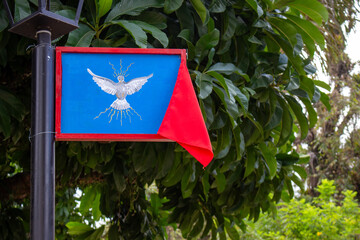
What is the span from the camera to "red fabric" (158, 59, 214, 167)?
174 centimetres

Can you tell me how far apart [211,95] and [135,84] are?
1.04 m

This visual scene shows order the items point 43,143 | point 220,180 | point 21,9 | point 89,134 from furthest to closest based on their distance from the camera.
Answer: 1. point 220,180
2. point 21,9
3. point 89,134
4. point 43,143

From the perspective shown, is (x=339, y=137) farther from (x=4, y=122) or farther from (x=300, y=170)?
(x=4, y=122)

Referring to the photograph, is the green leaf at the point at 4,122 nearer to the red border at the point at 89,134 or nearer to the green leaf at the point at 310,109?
the red border at the point at 89,134

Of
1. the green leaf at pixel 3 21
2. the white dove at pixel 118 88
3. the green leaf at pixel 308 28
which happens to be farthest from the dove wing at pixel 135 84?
the green leaf at pixel 308 28

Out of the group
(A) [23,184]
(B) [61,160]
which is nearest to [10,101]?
(B) [61,160]

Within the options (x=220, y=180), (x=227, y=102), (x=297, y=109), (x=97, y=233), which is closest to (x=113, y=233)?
(x=97, y=233)

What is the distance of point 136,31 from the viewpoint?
7.32ft

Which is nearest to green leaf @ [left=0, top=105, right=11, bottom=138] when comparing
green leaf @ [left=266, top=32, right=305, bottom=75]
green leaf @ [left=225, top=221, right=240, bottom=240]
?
green leaf @ [left=266, top=32, right=305, bottom=75]

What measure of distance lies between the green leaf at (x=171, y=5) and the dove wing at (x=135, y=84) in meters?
0.65

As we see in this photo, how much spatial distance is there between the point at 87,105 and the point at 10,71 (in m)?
Answer: 1.57

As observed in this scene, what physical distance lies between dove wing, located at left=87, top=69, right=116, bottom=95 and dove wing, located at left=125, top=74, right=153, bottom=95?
5 centimetres

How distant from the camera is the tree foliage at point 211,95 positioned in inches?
96.3

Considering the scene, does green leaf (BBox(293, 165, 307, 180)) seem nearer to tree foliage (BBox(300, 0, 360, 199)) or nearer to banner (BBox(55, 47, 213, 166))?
banner (BBox(55, 47, 213, 166))
